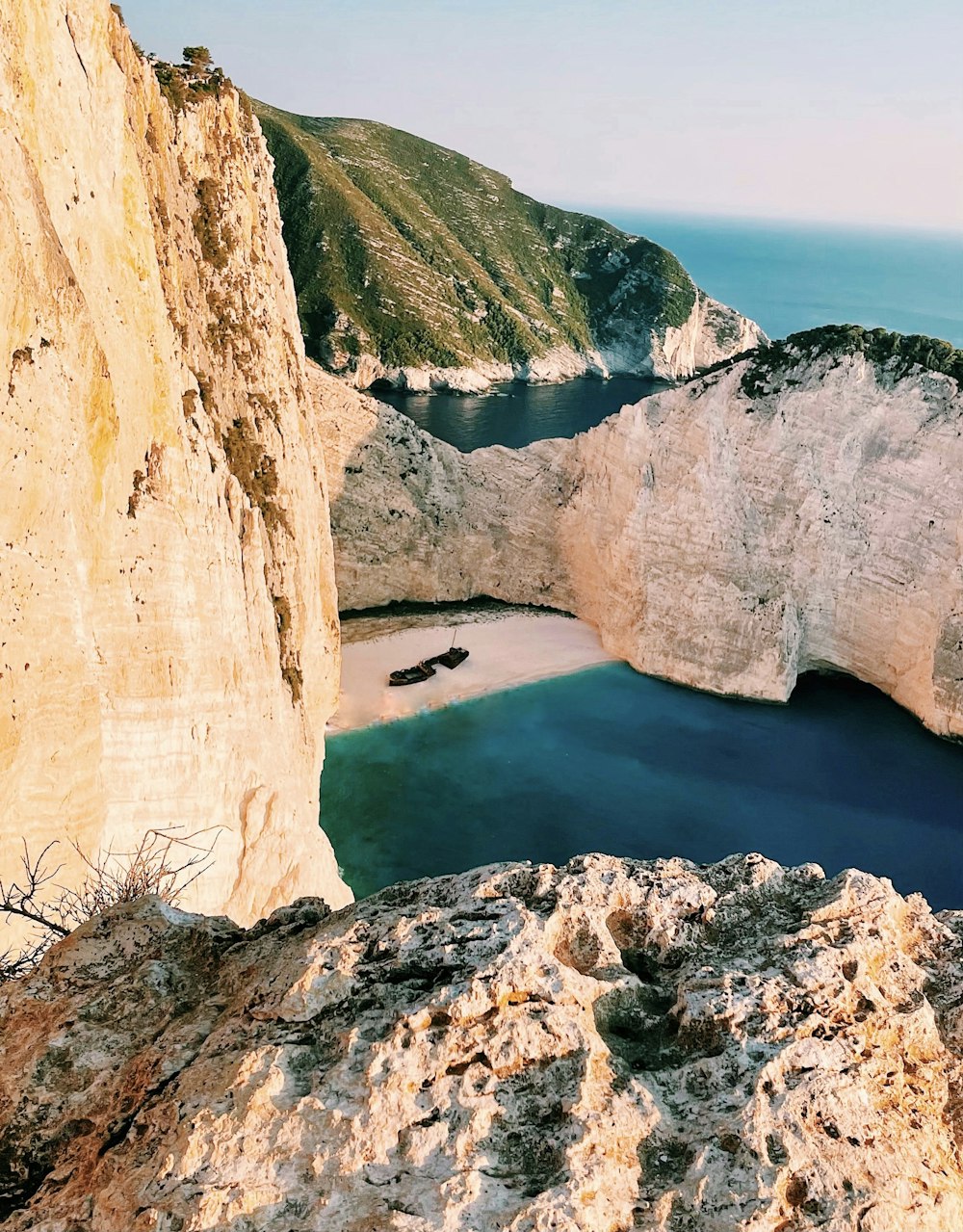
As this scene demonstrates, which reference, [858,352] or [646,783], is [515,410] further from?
[646,783]

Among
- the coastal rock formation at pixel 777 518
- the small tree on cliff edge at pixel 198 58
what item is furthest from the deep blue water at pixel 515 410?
the small tree on cliff edge at pixel 198 58

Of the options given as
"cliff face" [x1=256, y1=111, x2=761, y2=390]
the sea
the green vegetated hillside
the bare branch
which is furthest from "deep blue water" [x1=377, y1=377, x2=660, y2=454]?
the bare branch

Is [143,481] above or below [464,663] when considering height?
above

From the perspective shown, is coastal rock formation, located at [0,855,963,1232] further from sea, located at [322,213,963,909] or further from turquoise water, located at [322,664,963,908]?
sea, located at [322,213,963,909]

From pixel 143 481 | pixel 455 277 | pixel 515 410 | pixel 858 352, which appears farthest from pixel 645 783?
pixel 455 277

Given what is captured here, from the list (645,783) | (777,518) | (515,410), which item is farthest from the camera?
(515,410)

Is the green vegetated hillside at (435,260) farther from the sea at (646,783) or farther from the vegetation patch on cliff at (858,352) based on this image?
the sea at (646,783)

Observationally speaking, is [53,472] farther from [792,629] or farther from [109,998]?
[792,629]
